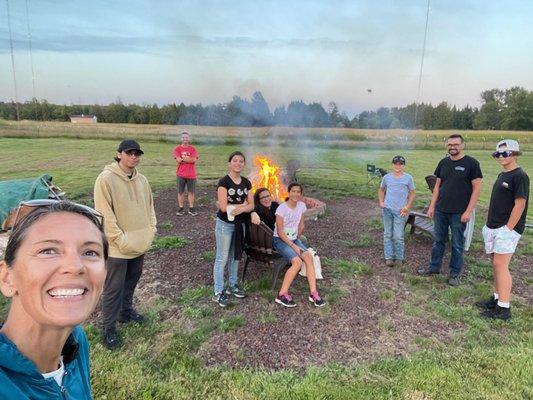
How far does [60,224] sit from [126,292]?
3.27m

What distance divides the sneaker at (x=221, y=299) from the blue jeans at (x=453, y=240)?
335 centimetres

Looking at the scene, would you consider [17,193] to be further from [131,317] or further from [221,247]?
[221,247]

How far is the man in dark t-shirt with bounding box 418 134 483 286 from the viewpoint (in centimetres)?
548

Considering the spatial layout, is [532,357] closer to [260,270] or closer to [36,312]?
[260,270]

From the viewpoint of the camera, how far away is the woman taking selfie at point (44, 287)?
116 cm

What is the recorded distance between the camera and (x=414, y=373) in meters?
3.40

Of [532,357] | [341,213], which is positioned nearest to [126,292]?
[532,357]

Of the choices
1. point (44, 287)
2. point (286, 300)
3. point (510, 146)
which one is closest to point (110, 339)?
point (286, 300)

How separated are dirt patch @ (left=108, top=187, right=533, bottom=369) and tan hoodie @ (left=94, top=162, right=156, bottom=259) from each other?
1136 millimetres

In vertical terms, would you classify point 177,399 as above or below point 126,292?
below

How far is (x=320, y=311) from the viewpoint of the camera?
15.2 feet

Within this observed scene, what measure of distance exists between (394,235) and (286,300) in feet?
8.41

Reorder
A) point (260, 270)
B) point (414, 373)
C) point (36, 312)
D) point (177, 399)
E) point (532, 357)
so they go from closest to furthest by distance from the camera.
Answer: point (36, 312) → point (177, 399) → point (414, 373) → point (532, 357) → point (260, 270)

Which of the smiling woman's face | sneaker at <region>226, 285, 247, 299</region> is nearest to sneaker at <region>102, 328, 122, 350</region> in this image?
sneaker at <region>226, 285, 247, 299</region>
